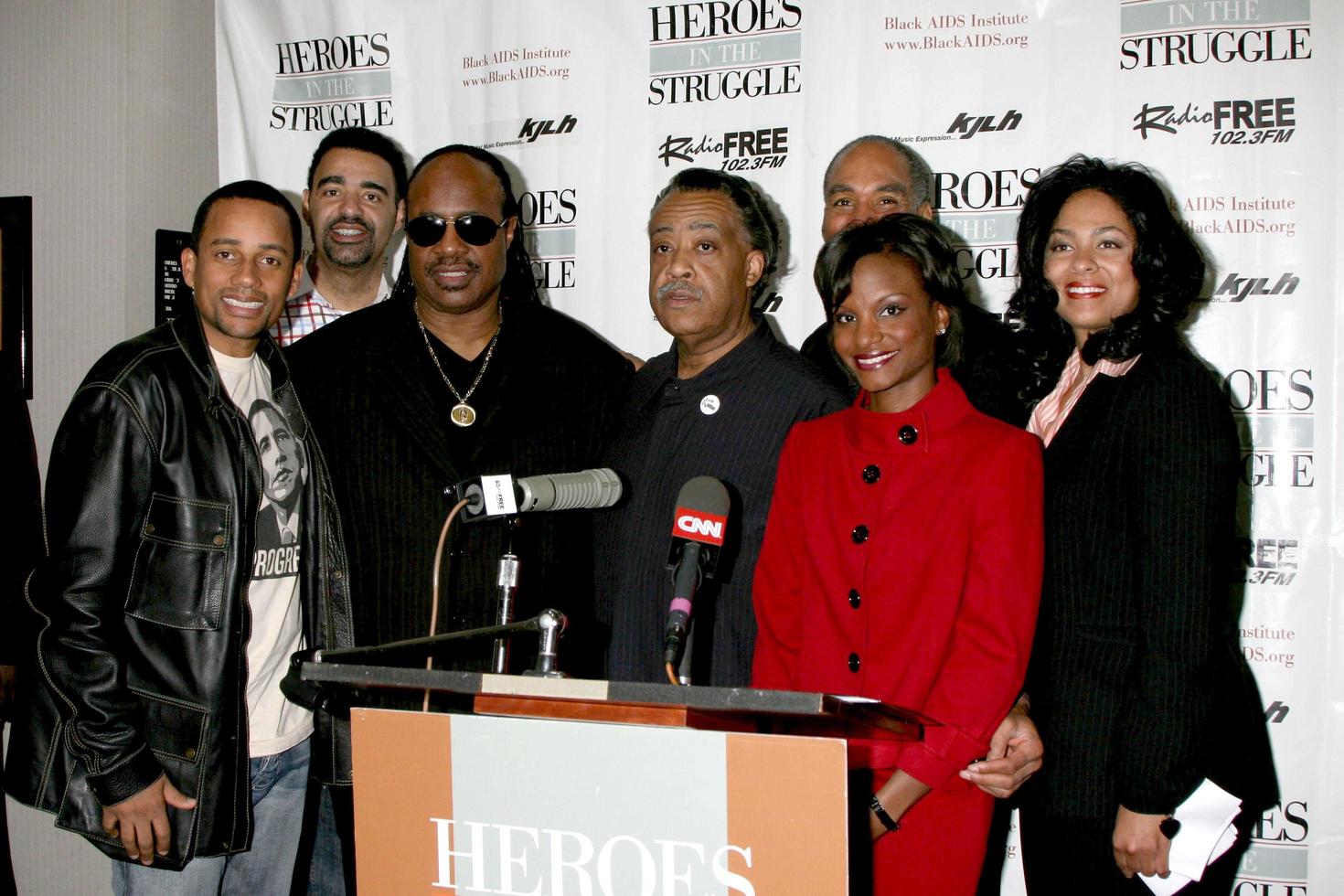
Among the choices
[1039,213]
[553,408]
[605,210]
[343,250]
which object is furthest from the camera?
[605,210]

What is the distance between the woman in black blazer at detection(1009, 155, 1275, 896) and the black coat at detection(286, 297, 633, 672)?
120 centimetres

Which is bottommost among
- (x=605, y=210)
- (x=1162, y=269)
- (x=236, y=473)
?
(x=236, y=473)

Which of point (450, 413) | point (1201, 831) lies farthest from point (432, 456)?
point (1201, 831)

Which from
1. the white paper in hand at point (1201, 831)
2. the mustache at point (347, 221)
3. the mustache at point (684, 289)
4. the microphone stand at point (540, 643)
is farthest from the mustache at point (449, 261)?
the white paper in hand at point (1201, 831)

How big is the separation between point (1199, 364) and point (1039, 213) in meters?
0.52

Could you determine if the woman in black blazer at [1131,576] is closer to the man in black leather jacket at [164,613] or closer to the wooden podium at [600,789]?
the wooden podium at [600,789]

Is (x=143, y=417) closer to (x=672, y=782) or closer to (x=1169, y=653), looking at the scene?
(x=672, y=782)

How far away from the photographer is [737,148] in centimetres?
411

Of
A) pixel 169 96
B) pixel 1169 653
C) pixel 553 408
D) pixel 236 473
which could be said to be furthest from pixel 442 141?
pixel 1169 653

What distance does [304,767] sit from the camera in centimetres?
273

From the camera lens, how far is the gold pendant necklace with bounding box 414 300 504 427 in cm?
289

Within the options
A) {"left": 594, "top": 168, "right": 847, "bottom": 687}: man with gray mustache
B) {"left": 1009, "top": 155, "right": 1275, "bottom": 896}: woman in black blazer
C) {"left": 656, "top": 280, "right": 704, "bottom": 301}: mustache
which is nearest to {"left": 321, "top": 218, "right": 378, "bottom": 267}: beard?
{"left": 594, "top": 168, "right": 847, "bottom": 687}: man with gray mustache

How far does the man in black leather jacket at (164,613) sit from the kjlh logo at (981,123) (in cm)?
243

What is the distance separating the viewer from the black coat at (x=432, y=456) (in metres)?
2.78
